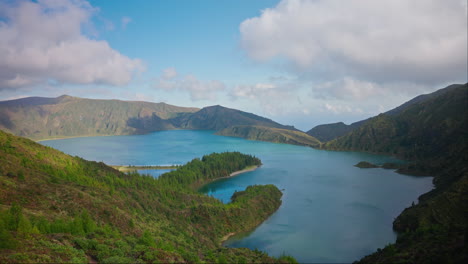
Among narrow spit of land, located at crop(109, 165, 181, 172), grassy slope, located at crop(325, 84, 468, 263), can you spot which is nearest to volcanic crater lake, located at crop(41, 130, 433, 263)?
grassy slope, located at crop(325, 84, 468, 263)

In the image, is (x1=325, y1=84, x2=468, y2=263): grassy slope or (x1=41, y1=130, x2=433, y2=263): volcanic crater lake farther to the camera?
(x1=41, y1=130, x2=433, y2=263): volcanic crater lake

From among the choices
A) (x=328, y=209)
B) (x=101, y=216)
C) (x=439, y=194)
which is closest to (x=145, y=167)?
(x=328, y=209)

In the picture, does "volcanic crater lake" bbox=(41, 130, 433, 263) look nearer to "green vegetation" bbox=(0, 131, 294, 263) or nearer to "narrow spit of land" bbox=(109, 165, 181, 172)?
"green vegetation" bbox=(0, 131, 294, 263)

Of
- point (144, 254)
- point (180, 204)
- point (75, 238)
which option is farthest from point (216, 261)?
point (180, 204)

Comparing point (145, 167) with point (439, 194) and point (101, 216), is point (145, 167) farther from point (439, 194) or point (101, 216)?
point (439, 194)

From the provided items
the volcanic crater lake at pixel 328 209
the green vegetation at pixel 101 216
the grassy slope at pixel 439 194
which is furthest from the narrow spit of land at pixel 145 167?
the grassy slope at pixel 439 194

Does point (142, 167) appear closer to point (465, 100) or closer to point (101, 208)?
point (101, 208)
